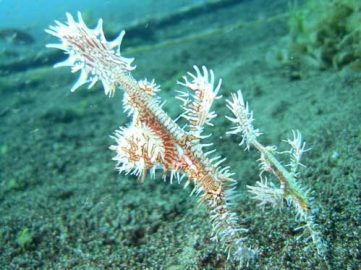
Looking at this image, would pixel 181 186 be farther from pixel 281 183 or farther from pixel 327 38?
pixel 327 38

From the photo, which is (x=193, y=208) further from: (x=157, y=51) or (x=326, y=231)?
(x=157, y=51)

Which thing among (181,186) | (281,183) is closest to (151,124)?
(281,183)

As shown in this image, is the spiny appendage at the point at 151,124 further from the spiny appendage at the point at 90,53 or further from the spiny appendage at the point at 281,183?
the spiny appendage at the point at 281,183

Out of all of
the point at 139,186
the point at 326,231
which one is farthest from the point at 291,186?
the point at 139,186

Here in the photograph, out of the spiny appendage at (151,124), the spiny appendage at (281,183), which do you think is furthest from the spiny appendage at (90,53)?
the spiny appendage at (281,183)

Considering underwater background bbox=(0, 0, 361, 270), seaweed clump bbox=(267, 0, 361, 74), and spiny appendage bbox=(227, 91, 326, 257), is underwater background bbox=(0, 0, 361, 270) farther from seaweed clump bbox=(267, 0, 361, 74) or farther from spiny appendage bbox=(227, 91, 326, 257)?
spiny appendage bbox=(227, 91, 326, 257)
